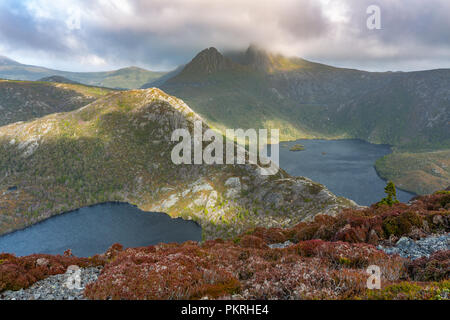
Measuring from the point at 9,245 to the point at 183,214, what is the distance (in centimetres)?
8673

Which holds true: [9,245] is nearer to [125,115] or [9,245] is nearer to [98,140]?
[98,140]

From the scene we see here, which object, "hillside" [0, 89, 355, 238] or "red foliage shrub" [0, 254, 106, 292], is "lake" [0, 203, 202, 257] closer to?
"hillside" [0, 89, 355, 238]

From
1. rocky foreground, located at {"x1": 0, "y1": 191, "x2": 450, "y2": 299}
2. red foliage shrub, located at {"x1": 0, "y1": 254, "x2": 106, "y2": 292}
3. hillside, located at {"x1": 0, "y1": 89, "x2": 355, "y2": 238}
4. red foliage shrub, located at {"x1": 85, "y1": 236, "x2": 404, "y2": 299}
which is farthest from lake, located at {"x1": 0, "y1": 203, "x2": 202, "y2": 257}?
red foliage shrub, located at {"x1": 85, "y1": 236, "x2": 404, "y2": 299}

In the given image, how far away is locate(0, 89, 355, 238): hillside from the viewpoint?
11050 centimetres

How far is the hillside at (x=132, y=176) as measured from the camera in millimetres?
110500

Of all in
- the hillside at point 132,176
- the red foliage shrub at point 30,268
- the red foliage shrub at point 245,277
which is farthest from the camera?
the hillside at point 132,176

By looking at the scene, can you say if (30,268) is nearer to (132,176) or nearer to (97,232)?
(97,232)

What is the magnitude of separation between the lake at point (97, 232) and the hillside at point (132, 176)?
666 centimetres

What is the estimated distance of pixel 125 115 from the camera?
183125mm

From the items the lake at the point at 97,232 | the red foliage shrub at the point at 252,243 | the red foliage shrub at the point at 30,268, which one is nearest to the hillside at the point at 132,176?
the lake at the point at 97,232

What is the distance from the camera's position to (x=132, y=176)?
506 ft

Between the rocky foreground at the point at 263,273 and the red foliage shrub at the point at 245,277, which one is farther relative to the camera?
the red foliage shrub at the point at 245,277

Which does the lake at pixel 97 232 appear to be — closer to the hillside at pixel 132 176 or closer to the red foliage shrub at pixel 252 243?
the hillside at pixel 132 176

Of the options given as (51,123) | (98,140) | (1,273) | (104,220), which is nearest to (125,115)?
(98,140)
